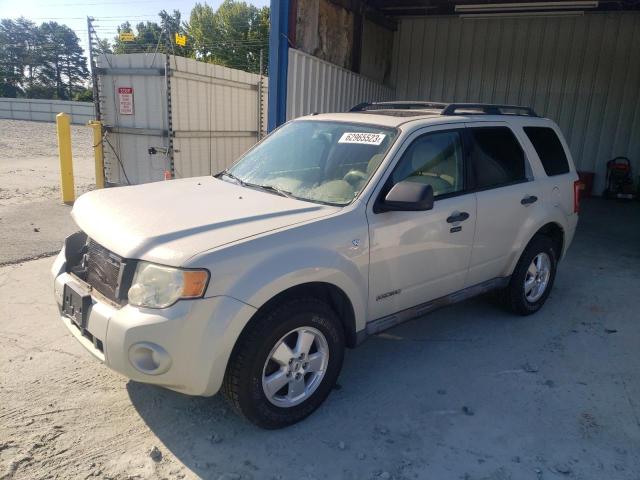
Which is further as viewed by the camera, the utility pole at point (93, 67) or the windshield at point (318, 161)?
the utility pole at point (93, 67)

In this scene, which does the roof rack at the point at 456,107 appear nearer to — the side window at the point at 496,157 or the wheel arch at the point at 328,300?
the side window at the point at 496,157

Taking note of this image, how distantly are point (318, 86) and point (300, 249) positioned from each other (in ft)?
19.8

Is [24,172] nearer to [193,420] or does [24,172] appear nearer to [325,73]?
[325,73]

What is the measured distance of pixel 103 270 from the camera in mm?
2918

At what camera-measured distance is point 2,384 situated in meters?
3.44

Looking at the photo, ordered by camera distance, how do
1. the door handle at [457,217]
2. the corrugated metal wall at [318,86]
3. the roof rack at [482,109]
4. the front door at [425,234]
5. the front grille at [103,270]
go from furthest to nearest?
the corrugated metal wall at [318,86], the roof rack at [482,109], the door handle at [457,217], the front door at [425,234], the front grille at [103,270]

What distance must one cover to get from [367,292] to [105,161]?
27.7 ft

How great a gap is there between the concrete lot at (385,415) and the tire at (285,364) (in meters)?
0.15

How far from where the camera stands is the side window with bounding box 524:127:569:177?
4.74 metres

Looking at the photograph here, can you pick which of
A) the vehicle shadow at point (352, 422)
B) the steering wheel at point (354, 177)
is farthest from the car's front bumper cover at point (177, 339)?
the steering wheel at point (354, 177)

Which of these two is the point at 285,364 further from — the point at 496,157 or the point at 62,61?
the point at 62,61

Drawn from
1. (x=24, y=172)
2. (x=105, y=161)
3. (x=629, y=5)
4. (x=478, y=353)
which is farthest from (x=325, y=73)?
(x=24, y=172)

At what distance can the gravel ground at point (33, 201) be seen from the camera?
21.4 ft

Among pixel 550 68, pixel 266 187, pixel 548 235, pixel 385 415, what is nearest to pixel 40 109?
pixel 550 68
